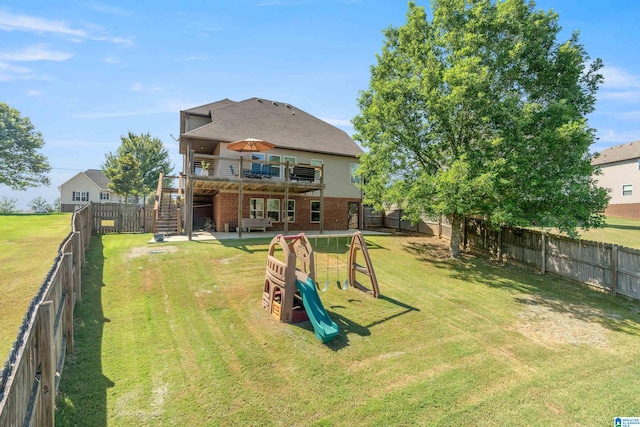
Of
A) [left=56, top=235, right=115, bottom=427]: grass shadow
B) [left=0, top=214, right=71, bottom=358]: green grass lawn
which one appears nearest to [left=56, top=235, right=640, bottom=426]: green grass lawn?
[left=56, top=235, right=115, bottom=427]: grass shadow

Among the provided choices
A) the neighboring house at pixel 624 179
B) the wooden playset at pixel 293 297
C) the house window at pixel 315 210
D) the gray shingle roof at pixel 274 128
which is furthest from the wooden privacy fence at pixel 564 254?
the neighboring house at pixel 624 179

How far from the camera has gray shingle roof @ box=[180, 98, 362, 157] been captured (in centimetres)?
1773

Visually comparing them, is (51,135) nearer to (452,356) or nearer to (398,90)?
(398,90)

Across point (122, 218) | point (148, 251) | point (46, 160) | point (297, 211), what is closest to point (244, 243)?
point (148, 251)

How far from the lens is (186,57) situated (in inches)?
480

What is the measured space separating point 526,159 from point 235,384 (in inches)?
407

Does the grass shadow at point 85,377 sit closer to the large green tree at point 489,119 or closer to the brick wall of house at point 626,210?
the large green tree at point 489,119

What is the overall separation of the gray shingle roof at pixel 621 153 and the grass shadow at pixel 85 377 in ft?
139

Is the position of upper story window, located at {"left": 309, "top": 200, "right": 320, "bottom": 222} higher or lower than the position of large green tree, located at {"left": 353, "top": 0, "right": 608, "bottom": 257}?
lower

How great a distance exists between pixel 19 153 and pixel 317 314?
49960 millimetres

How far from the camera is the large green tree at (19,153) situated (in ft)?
115

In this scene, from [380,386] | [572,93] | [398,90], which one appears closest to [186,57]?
[398,90]

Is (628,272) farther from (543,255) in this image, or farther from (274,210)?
(274,210)

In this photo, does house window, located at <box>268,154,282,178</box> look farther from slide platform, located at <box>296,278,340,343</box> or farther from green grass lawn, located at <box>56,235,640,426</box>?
slide platform, located at <box>296,278,340,343</box>
